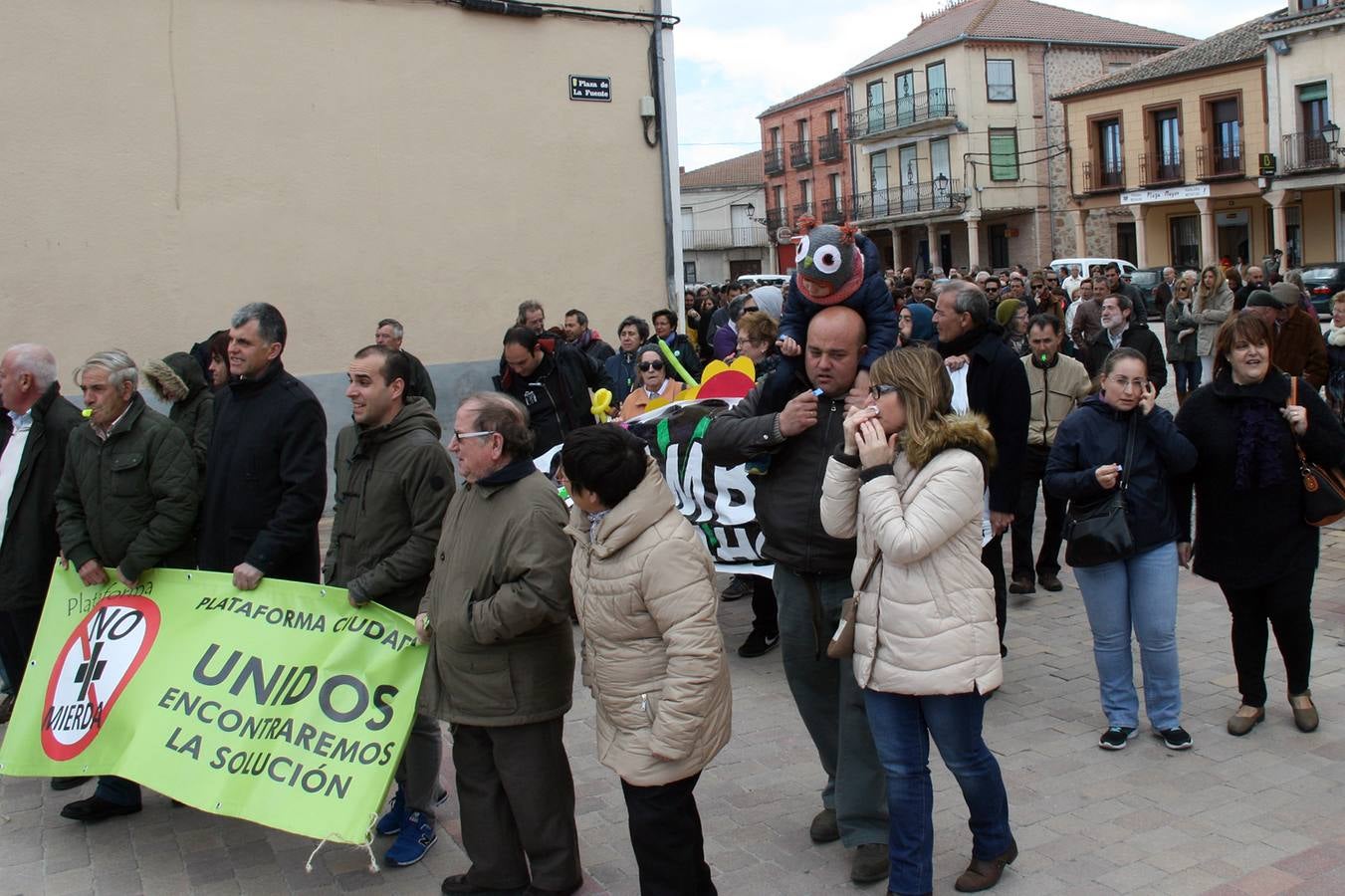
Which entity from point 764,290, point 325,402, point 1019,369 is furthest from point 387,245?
point 1019,369

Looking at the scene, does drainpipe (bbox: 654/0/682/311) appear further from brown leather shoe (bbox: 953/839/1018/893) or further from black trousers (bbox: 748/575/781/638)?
brown leather shoe (bbox: 953/839/1018/893)

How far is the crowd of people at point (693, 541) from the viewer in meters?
3.75

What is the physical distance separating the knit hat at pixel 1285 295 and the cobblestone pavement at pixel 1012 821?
13.2 ft

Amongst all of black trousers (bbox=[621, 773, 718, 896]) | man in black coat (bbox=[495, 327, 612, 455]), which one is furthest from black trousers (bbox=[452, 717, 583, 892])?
man in black coat (bbox=[495, 327, 612, 455])

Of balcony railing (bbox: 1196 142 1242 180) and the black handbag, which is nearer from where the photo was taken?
the black handbag

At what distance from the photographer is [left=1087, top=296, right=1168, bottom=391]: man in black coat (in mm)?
8633

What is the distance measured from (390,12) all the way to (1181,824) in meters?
10.4

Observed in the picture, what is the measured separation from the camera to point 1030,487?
25.8ft

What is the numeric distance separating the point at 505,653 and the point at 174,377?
2.90 m

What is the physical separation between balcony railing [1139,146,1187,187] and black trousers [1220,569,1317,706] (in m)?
43.3

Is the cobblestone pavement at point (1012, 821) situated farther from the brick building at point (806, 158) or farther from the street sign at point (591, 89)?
the brick building at point (806, 158)

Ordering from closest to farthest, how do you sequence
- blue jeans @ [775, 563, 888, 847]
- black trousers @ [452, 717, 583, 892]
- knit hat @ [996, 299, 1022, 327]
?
black trousers @ [452, 717, 583, 892] < blue jeans @ [775, 563, 888, 847] < knit hat @ [996, 299, 1022, 327]

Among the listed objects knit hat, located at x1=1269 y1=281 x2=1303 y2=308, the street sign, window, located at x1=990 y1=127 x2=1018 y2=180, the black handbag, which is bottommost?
the black handbag

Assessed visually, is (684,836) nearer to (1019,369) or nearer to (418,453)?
(418,453)
